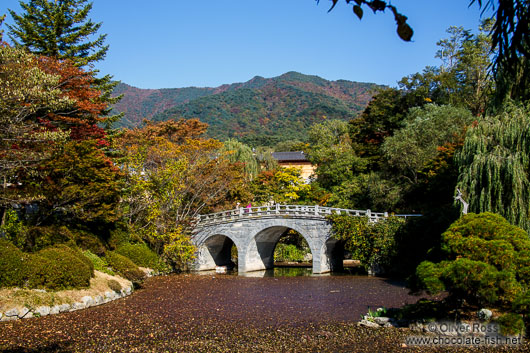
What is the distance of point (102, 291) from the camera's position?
16594 mm

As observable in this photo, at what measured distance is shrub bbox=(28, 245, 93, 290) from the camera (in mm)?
14469

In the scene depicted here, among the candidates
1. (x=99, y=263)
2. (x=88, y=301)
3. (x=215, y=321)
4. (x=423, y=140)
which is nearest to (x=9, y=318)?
(x=88, y=301)

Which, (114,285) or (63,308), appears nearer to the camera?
(63,308)

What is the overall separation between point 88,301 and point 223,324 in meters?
5.58

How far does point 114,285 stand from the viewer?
57.5 feet

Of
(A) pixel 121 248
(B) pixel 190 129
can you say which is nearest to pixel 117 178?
(A) pixel 121 248

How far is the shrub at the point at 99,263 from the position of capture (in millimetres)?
19125

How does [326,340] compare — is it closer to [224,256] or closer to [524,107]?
[524,107]

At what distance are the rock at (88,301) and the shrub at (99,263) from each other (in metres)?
3.37

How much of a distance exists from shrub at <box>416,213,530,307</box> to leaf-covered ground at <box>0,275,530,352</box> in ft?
4.34

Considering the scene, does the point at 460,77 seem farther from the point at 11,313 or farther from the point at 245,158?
the point at 11,313

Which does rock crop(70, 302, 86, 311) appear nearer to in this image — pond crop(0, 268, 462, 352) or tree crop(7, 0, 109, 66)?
pond crop(0, 268, 462, 352)

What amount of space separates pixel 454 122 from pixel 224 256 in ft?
64.1

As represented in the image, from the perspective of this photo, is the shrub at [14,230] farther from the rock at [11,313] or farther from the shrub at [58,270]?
the rock at [11,313]
